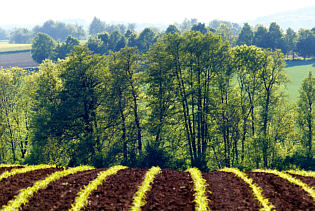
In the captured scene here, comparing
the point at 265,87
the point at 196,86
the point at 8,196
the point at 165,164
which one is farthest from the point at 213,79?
the point at 8,196

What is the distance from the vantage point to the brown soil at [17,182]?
11.3m

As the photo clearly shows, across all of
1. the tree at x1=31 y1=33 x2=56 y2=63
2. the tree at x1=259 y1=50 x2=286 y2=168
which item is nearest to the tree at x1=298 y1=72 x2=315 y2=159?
the tree at x1=259 y1=50 x2=286 y2=168

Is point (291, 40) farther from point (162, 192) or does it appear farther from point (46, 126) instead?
point (162, 192)

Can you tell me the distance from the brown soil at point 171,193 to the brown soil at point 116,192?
97 centimetres

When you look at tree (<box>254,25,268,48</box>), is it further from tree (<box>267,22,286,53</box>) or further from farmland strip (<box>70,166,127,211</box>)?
farmland strip (<box>70,166,127,211</box>)

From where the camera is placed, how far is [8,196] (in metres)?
11.3

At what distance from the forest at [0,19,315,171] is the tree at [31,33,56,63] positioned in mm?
74142

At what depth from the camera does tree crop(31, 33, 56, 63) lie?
98.1 meters

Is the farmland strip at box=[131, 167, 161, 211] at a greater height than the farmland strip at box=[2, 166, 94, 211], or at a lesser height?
lesser

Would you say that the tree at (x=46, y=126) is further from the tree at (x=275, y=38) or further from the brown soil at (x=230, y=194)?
the tree at (x=275, y=38)

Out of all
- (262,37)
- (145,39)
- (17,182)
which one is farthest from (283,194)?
(262,37)

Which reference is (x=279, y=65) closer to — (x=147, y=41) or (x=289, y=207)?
(x=289, y=207)

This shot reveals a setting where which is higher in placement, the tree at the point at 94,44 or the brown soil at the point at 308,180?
the tree at the point at 94,44

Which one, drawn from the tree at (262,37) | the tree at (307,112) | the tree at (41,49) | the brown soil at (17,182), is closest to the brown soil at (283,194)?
the brown soil at (17,182)
